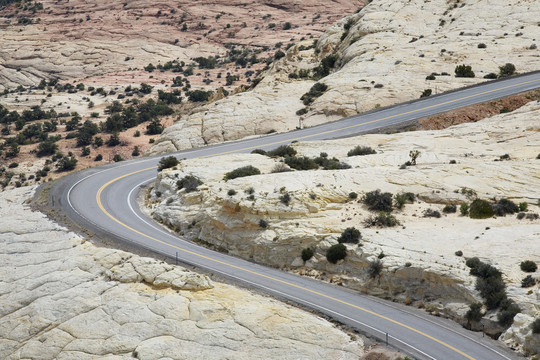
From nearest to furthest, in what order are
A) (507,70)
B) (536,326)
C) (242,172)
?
(536,326), (242,172), (507,70)

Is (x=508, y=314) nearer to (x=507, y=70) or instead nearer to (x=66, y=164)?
(x=507, y=70)

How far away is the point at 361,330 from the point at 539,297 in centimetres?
751

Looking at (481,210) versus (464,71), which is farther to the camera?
(464,71)

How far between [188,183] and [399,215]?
15.0 m

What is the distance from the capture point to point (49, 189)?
48.0 metres

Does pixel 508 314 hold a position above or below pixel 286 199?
below

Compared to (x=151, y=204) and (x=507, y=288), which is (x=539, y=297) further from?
(x=151, y=204)

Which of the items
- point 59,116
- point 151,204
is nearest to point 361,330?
point 151,204

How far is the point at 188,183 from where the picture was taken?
140 ft

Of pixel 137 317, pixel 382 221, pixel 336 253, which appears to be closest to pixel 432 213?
pixel 382 221

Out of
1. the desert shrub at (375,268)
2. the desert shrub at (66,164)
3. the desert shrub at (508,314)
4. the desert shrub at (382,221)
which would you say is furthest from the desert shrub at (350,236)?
the desert shrub at (66,164)

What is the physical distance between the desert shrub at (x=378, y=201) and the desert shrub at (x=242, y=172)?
918 centimetres

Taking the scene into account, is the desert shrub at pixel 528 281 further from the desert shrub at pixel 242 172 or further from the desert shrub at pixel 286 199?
the desert shrub at pixel 242 172

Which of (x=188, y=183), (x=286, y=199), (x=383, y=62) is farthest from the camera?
(x=383, y=62)
